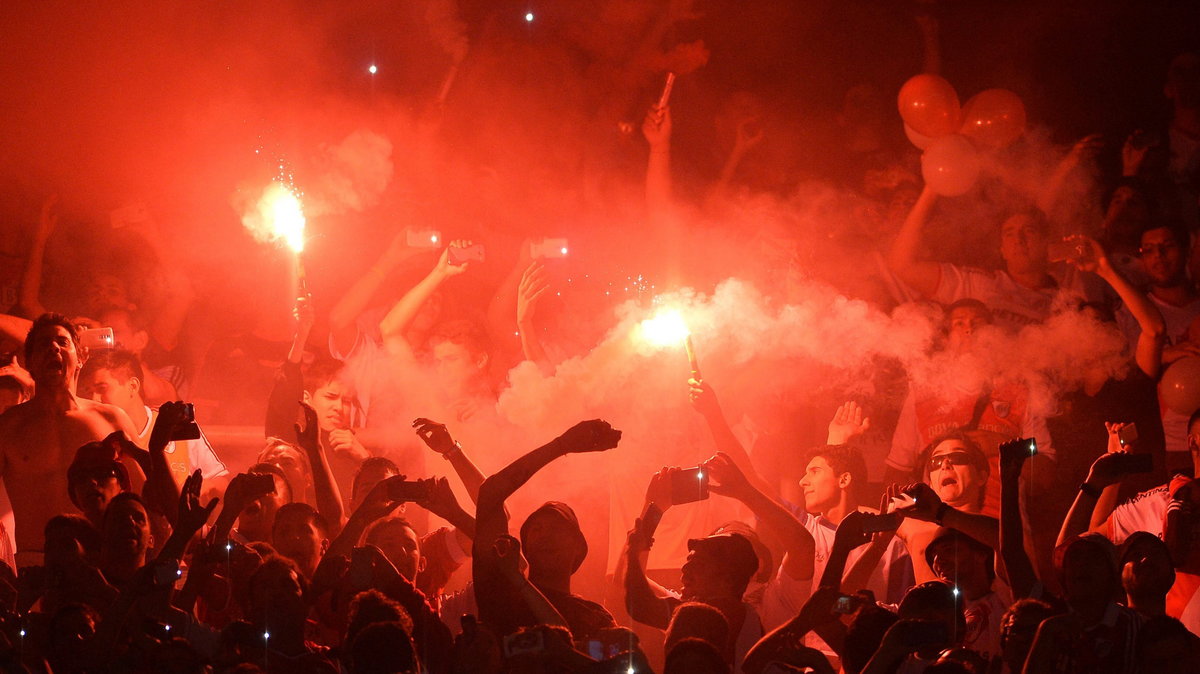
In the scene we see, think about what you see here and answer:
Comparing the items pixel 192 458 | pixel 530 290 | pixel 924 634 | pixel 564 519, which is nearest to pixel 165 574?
pixel 564 519

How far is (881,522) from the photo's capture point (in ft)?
10.5

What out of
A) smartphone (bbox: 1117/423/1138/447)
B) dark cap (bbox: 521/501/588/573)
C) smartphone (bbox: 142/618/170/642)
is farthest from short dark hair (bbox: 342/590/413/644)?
smartphone (bbox: 1117/423/1138/447)

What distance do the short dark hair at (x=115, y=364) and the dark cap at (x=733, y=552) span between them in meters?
3.59

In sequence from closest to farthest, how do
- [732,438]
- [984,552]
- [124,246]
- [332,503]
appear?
1. [984,552]
2. [332,503]
3. [732,438]
4. [124,246]

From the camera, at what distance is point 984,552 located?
3471 millimetres

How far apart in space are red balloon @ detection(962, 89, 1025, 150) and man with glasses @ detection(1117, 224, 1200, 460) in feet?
3.08

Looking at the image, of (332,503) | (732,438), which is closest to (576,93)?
(732,438)

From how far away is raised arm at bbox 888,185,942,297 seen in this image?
6.73 metres

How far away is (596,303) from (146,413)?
286 centimetres

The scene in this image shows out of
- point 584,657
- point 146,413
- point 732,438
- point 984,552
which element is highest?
point 146,413

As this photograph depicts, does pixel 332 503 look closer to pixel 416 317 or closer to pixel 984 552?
pixel 984 552

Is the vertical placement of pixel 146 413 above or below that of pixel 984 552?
above

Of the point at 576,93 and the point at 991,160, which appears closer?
the point at 991,160

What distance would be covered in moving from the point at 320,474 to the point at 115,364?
2.20 m
